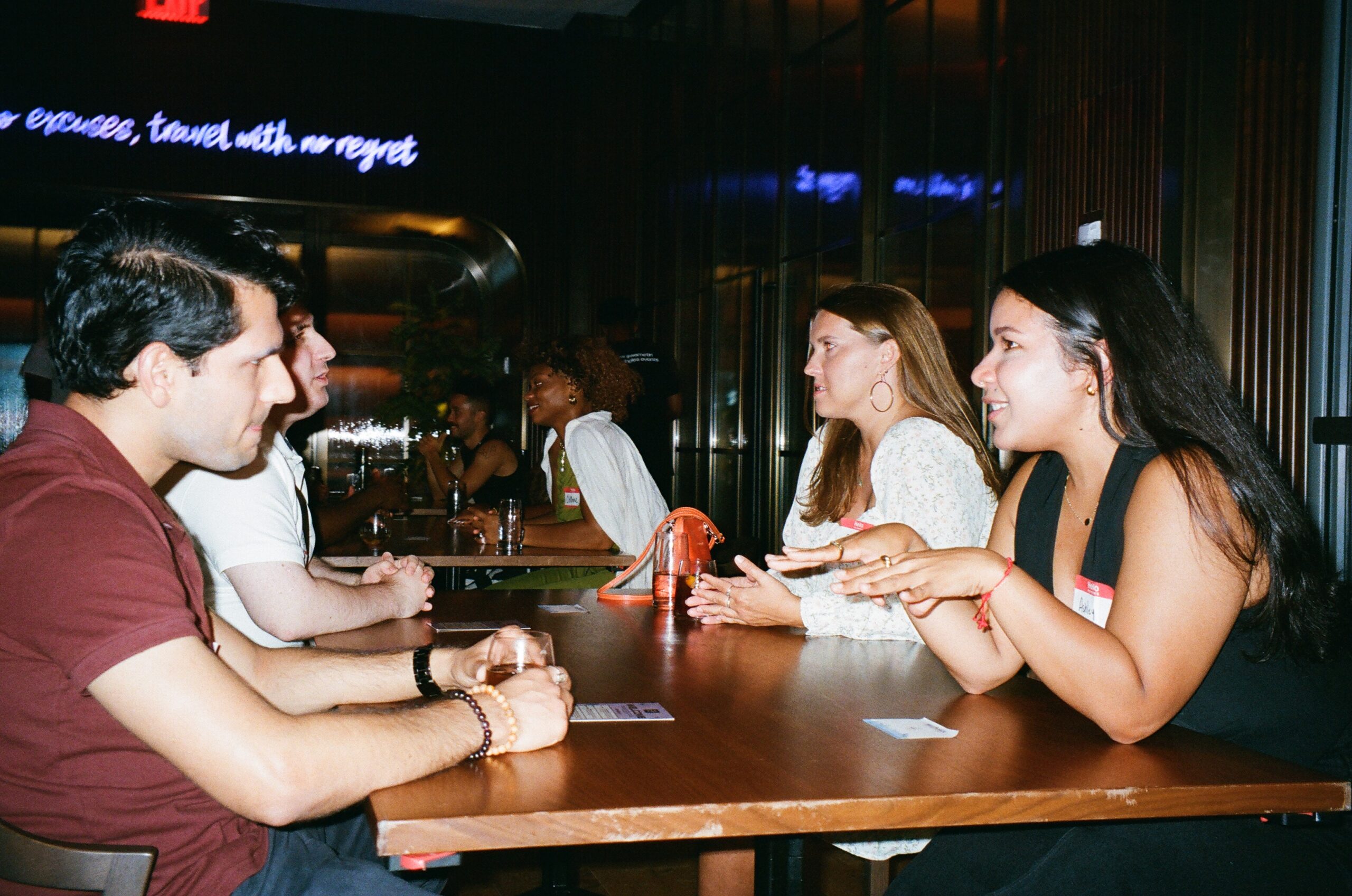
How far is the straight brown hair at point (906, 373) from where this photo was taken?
98.5 inches

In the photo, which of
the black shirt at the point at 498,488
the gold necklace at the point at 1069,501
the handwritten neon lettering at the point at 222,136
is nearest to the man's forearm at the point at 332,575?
the gold necklace at the point at 1069,501

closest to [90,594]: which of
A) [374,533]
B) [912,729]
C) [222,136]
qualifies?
[912,729]

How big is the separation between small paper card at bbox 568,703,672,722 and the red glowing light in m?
7.24

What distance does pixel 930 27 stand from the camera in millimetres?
4270

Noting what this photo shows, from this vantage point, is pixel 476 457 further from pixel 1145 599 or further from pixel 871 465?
pixel 1145 599

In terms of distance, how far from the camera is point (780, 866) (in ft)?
6.00

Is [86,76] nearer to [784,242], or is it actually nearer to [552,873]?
[784,242]

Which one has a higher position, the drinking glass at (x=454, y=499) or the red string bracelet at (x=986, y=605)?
the red string bracelet at (x=986, y=605)

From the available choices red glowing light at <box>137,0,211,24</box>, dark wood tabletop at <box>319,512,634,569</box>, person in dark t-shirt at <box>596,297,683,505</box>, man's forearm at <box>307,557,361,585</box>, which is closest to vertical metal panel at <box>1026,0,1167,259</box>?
dark wood tabletop at <box>319,512,634,569</box>

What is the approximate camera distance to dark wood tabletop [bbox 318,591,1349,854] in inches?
42.4

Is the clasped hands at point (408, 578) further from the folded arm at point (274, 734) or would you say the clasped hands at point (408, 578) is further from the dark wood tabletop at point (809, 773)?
the folded arm at point (274, 734)

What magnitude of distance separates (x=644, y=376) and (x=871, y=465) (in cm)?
377

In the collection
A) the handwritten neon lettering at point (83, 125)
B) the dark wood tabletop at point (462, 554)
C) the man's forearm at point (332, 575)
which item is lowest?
the dark wood tabletop at point (462, 554)

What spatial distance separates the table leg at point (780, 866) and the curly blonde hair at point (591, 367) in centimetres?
265
